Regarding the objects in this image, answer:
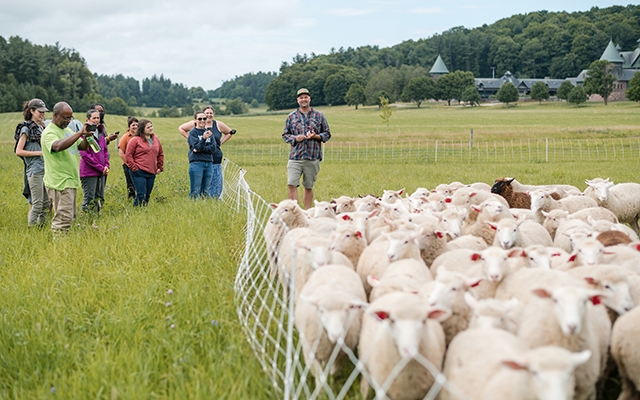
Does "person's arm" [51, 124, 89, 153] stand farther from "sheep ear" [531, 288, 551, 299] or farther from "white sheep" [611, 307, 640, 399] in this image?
"white sheep" [611, 307, 640, 399]

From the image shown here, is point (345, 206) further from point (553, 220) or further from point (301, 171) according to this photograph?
point (553, 220)

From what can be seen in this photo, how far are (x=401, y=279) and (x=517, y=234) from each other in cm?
229

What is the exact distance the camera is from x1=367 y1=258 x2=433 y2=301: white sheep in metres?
4.01

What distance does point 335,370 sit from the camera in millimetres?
3748

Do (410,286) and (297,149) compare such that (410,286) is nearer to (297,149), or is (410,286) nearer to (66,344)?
(66,344)

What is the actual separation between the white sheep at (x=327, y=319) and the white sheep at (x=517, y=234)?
2.00m

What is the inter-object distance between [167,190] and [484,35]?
155506 mm

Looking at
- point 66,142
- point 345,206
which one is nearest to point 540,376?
point 345,206

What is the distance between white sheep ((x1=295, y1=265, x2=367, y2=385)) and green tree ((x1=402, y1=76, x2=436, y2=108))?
3839 inches

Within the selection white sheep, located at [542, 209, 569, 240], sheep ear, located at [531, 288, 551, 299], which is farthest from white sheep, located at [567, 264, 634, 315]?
white sheep, located at [542, 209, 569, 240]

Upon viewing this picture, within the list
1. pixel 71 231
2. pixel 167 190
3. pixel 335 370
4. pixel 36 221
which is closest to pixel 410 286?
pixel 335 370

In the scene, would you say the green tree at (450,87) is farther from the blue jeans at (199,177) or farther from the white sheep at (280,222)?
the white sheep at (280,222)

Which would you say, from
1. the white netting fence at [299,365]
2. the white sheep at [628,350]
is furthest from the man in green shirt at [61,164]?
the white sheep at [628,350]

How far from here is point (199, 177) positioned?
33.3 ft
